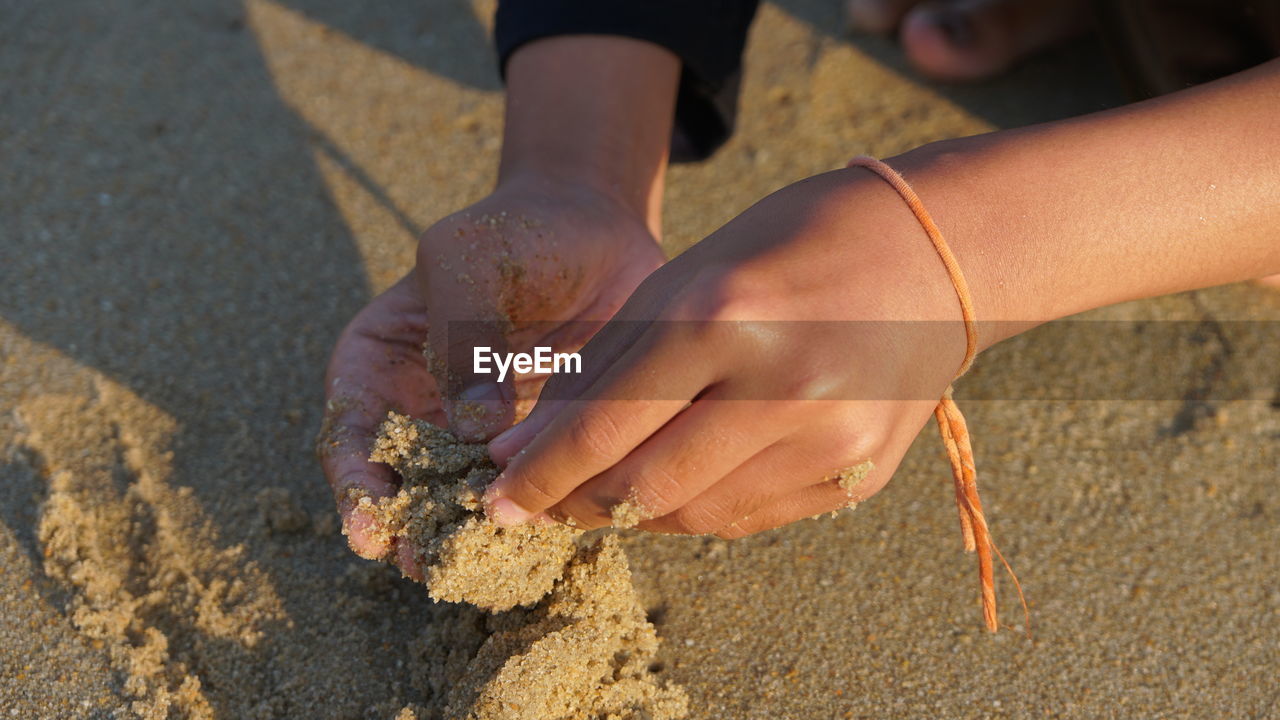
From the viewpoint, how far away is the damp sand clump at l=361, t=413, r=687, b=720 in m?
1.21

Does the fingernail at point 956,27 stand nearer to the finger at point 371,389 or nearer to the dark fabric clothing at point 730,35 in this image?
the dark fabric clothing at point 730,35

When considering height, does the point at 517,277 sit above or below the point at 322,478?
above

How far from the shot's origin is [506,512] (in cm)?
120

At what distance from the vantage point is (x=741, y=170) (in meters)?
2.28

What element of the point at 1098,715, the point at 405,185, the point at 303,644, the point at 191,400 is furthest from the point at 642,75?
the point at 1098,715

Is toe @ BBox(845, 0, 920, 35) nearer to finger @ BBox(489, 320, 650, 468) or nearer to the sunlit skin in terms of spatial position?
the sunlit skin

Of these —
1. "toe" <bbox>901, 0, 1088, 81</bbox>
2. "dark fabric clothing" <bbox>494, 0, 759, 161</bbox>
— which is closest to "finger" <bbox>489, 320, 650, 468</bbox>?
"dark fabric clothing" <bbox>494, 0, 759, 161</bbox>

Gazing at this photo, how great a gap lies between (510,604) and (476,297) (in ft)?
1.47

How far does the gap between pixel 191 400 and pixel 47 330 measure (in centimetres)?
33

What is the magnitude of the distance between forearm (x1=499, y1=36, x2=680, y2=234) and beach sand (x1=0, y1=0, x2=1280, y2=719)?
303mm

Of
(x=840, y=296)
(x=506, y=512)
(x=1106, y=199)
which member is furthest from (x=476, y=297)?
(x=1106, y=199)

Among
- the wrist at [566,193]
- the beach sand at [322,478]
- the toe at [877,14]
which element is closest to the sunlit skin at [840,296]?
the wrist at [566,193]

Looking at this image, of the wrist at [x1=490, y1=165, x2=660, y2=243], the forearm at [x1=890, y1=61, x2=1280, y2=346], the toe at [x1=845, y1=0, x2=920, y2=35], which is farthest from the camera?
the toe at [x1=845, y1=0, x2=920, y2=35]

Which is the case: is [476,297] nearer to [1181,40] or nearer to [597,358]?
[597,358]
